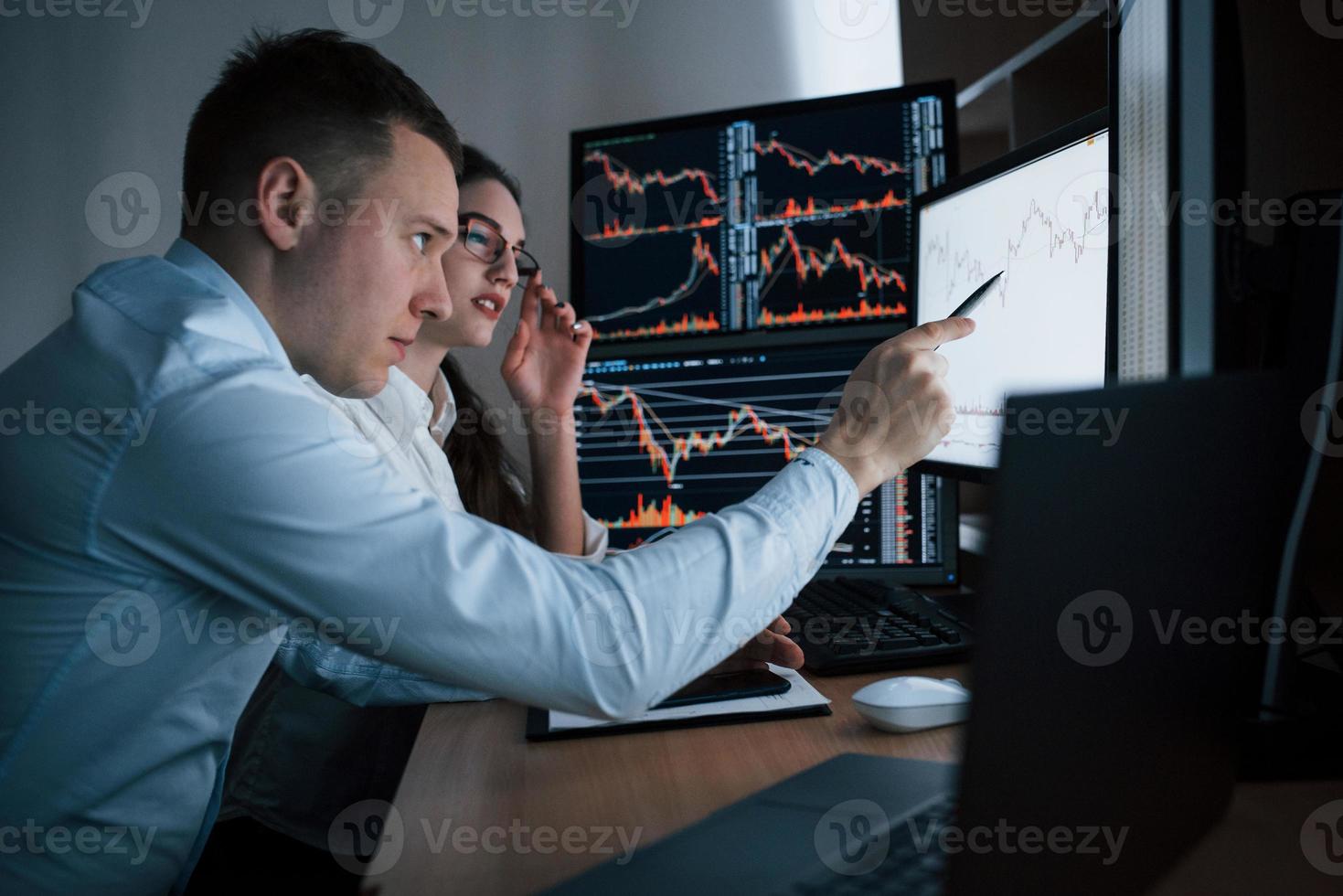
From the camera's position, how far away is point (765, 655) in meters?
0.96

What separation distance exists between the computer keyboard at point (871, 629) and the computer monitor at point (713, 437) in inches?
8.1

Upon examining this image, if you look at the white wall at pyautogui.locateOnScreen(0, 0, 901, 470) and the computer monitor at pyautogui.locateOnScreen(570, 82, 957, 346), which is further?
the white wall at pyautogui.locateOnScreen(0, 0, 901, 470)

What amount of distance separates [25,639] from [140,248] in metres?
1.73

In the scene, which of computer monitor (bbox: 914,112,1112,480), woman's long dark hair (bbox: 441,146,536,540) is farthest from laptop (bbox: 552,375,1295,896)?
woman's long dark hair (bbox: 441,146,536,540)

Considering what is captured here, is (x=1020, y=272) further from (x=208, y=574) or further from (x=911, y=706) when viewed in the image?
(x=208, y=574)

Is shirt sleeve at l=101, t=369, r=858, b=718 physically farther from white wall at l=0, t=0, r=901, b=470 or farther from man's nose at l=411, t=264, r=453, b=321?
white wall at l=0, t=0, r=901, b=470

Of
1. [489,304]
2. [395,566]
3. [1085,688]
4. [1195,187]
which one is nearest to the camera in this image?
[1085,688]

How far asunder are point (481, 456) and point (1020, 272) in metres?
1.15

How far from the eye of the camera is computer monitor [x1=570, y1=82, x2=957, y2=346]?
5.25 feet

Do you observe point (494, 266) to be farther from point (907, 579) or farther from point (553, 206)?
point (907, 579)

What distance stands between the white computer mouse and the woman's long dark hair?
991mm

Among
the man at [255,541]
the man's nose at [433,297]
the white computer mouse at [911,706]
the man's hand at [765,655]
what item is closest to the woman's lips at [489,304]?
the man's nose at [433,297]

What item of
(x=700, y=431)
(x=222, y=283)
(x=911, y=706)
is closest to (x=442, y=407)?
(x=700, y=431)

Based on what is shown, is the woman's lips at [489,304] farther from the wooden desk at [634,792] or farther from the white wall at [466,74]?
the wooden desk at [634,792]
